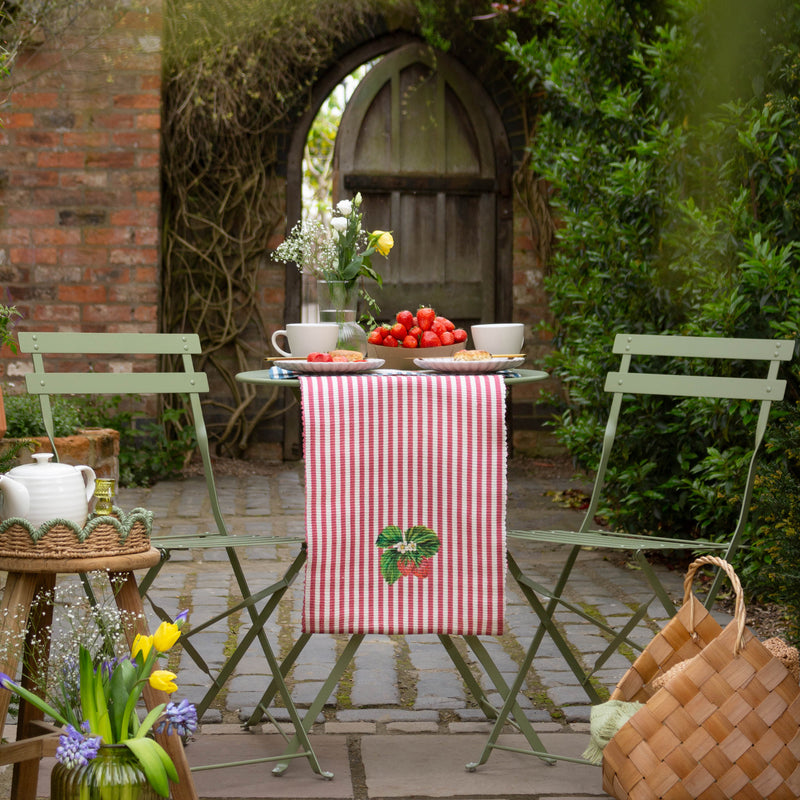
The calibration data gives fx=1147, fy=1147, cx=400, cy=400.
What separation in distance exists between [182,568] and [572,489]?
265cm

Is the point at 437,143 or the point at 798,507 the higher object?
the point at 437,143

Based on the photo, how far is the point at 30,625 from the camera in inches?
92.0

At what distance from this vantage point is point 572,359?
18.0ft

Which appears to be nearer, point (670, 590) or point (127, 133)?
point (670, 590)

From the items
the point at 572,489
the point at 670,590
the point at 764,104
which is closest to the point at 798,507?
the point at 670,590

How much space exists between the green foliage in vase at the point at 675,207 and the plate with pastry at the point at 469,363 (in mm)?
910

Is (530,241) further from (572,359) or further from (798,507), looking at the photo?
(798,507)

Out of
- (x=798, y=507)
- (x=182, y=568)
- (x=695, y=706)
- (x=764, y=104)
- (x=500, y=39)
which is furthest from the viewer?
(x=500, y=39)

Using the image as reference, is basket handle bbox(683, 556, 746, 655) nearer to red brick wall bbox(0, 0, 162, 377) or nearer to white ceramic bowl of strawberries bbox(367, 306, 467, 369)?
white ceramic bowl of strawberries bbox(367, 306, 467, 369)

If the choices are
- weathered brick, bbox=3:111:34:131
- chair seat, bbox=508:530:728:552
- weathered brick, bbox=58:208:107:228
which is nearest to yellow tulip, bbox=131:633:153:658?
chair seat, bbox=508:530:728:552

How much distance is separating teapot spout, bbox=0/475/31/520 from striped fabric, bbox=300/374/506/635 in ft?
2.45

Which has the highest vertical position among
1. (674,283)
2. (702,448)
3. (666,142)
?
(666,142)

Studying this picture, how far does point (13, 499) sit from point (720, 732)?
152 cm

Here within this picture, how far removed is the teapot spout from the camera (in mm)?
2180
